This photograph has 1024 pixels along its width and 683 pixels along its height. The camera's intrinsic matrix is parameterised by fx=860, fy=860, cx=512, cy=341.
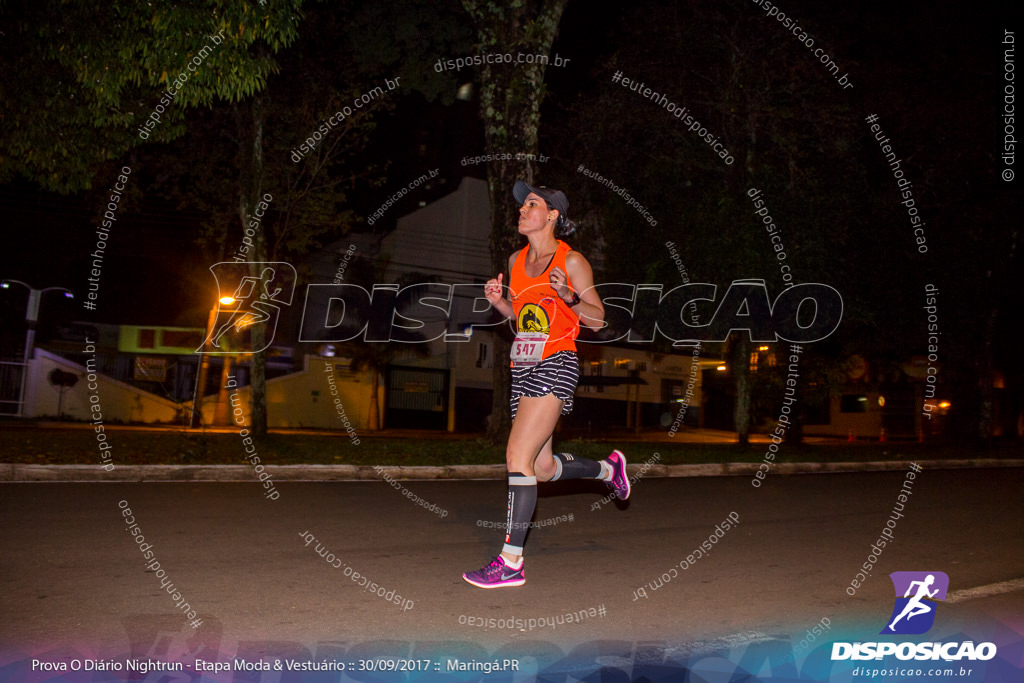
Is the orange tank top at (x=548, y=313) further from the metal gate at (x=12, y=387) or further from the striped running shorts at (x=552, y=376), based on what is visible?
the metal gate at (x=12, y=387)

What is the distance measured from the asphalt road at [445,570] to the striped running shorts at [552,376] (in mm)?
1049

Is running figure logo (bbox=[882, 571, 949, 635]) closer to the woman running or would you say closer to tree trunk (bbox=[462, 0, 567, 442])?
the woman running

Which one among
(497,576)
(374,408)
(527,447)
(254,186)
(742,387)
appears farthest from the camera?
(374,408)

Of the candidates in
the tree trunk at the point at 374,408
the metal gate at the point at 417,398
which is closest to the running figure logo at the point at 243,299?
the tree trunk at the point at 374,408

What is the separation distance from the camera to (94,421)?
2858 centimetres

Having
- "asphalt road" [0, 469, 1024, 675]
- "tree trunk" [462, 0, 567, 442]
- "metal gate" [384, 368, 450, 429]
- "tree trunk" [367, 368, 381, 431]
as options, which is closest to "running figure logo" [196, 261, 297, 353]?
"tree trunk" [367, 368, 381, 431]

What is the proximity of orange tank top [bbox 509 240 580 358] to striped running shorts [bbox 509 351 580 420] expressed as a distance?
0.15ft

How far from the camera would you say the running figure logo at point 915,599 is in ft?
12.8

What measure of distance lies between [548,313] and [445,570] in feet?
5.20

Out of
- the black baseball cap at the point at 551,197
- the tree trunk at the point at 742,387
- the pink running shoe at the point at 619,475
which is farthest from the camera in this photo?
the tree trunk at the point at 742,387

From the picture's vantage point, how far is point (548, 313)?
4719 mm

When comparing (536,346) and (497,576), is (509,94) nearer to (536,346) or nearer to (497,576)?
(536,346)

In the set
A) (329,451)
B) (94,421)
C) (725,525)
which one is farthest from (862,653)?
(94,421)

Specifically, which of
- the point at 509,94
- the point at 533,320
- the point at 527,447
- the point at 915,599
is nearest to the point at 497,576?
the point at 527,447
